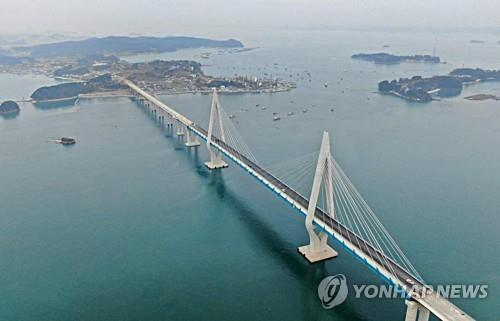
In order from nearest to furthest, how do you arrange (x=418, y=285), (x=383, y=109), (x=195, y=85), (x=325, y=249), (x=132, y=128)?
1. (x=418, y=285)
2. (x=325, y=249)
3. (x=132, y=128)
4. (x=383, y=109)
5. (x=195, y=85)

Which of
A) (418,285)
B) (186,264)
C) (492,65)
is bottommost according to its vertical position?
(186,264)

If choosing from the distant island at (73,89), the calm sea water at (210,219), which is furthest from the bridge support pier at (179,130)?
the distant island at (73,89)

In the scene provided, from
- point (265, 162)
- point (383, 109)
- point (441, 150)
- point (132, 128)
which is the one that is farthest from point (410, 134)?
point (132, 128)

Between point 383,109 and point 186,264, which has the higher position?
point 383,109

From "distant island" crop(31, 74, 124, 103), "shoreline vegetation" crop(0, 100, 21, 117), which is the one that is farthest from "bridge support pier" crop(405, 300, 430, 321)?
"distant island" crop(31, 74, 124, 103)

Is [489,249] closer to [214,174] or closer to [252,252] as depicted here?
[252,252]

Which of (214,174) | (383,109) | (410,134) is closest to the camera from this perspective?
(214,174)

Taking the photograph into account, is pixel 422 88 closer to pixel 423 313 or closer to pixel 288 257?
pixel 288 257
